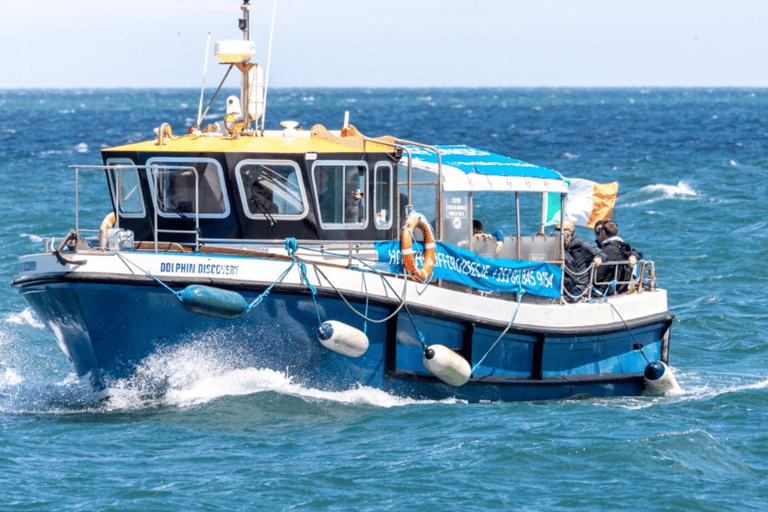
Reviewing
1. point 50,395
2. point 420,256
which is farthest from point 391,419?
point 50,395

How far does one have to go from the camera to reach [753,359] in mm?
16578

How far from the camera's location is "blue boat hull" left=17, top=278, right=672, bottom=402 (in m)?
11.8

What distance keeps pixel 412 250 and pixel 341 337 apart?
1318mm

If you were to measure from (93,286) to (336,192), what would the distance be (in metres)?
2.89

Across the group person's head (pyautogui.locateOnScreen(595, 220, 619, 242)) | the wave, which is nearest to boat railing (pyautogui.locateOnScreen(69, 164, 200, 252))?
person's head (pyautogui.locateOnScreen(595, 220, 619, 242))

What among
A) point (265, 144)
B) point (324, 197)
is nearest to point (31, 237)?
point (265, 144)

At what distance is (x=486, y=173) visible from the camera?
13.6 metres

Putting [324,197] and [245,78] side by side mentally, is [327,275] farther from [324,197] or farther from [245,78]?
[245,78]

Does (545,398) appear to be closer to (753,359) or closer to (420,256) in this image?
(420,256)

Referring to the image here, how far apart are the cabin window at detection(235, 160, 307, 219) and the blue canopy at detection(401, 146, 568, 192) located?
164 cm

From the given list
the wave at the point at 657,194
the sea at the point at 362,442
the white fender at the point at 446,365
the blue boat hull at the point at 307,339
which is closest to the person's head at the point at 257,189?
A: the blue boat hull at the point at 307,339

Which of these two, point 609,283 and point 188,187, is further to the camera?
point 609,283

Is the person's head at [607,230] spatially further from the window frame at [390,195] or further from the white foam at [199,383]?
the white foam at [199,383]

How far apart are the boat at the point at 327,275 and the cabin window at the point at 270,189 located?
15 millimetres
